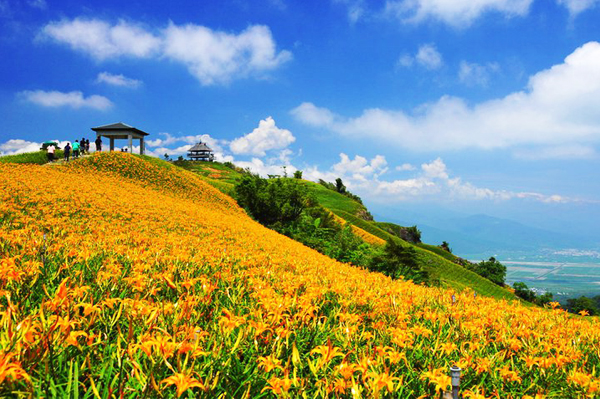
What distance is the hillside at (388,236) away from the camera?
2895 centimetres

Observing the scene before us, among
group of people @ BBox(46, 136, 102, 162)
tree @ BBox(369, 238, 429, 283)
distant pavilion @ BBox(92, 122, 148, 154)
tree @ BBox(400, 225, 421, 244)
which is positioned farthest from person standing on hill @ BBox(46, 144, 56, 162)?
tree @ BBox(400, 225, 421, 244)

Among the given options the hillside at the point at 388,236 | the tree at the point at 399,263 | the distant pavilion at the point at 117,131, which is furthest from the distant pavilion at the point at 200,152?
the tree at the point at 399,263

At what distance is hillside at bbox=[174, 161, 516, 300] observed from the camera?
2895 cm

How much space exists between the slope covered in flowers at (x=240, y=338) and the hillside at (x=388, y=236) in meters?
9.97

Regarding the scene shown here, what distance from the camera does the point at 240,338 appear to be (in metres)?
2.14

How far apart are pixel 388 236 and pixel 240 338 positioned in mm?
34537

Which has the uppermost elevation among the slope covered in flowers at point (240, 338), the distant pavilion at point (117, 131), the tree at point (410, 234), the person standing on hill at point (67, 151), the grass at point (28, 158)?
the distant pavilion at point (117, 131)

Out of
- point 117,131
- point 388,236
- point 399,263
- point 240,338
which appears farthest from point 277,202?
point 240,338

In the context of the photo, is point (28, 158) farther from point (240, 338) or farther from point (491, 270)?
point (491, 270)

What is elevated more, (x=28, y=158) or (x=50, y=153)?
(x=50, y=153)

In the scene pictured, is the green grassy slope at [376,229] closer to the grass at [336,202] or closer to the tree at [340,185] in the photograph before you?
the grass at [336,202]

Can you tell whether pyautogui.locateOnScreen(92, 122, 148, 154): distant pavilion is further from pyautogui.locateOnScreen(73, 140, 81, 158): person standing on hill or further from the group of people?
pyautogui.locateOnScreen(73, 140, 81, 158): person standing on hill

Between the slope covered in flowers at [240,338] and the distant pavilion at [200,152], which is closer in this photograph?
the slope covered in flowers at [240,338]

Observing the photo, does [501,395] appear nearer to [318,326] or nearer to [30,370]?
[318,326]
